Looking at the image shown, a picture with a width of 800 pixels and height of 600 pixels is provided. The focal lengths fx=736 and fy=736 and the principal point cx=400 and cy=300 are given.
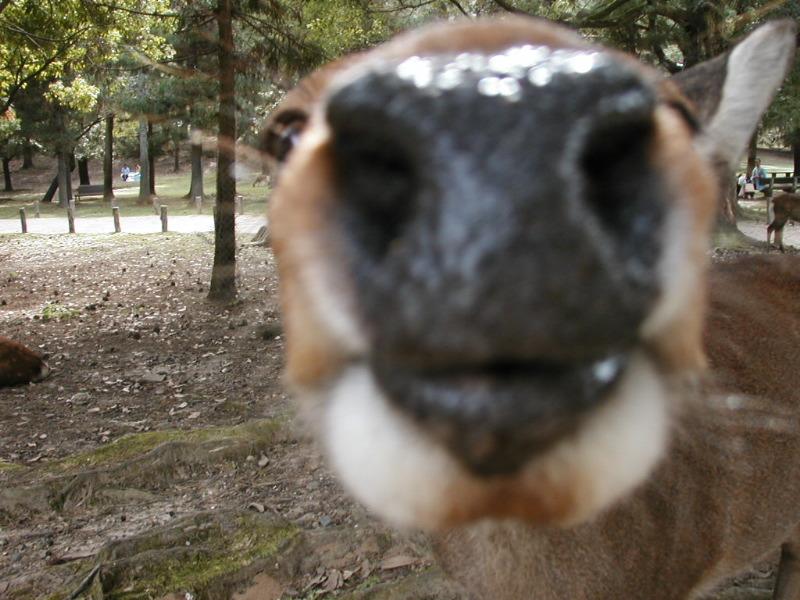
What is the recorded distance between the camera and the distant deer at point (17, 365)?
741 cm

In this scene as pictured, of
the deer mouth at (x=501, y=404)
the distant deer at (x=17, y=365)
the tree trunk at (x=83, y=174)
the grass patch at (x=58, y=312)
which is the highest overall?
the deer mouth at (x=501, y=404)

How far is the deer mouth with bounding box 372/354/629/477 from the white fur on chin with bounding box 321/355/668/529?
0.03 meters

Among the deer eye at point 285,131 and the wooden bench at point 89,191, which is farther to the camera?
the wooden bench at point 89,191

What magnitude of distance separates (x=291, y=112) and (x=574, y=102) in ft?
2.59

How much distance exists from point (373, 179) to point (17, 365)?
25.1 ft

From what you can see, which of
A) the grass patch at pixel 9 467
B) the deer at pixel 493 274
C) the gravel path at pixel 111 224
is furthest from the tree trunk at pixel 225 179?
the gravel path at pixel 111 224

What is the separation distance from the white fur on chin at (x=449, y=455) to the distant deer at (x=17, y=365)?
740 cm

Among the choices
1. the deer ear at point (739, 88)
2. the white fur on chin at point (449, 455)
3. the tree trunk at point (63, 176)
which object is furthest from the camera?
the tree trunk at point (63, 176)

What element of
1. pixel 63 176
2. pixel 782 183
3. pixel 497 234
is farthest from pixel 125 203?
pixel 497 234

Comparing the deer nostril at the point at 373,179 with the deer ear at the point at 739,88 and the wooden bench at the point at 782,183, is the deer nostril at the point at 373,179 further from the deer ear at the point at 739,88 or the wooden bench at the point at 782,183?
the wooden bench at the point at 782,183

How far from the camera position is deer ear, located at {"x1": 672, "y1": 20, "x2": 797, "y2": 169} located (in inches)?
69.4

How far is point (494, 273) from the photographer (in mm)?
814

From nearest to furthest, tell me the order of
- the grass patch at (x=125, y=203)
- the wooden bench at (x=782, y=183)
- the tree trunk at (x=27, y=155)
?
the wooden bench at (x=782, y=183) < the grass patch at (x=125, y=203) < the tree trunk at (x=27, y=155)

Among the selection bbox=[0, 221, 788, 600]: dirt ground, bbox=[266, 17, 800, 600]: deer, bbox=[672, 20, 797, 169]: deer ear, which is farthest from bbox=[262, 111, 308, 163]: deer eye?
bbox=[672, 20, 797, 169]: deer ear
